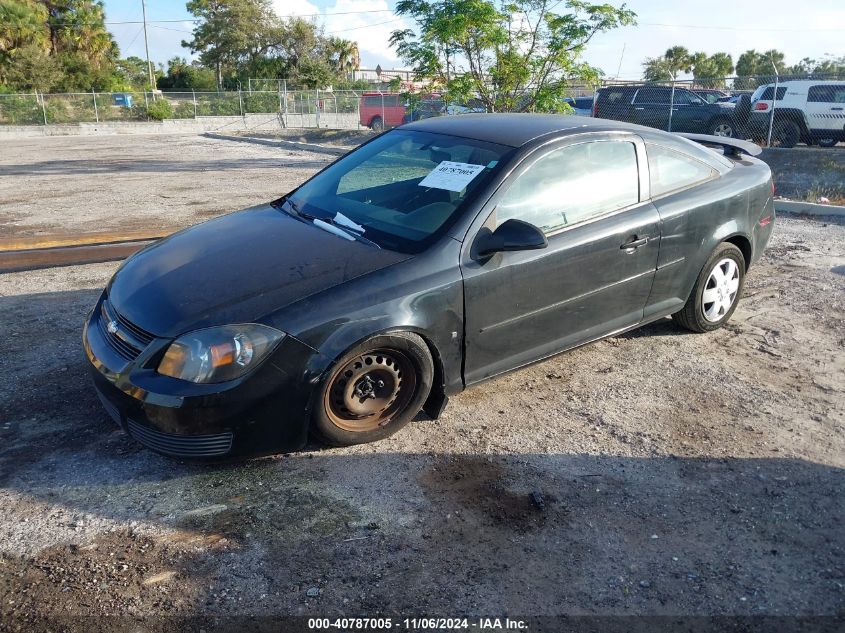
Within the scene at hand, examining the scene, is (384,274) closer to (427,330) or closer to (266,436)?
(427,330)

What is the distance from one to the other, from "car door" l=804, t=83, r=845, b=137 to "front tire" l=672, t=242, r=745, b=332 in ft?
44.3

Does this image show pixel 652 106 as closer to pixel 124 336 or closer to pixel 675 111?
pixel 675 111

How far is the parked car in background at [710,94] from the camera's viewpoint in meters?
18.0

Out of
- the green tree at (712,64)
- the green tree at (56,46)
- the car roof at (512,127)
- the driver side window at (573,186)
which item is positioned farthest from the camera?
the green tree at (712,64)

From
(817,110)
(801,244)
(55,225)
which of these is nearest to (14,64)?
(55,225)

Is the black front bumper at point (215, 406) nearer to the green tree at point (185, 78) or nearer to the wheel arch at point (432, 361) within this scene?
the wheel arch at point (432, 361)

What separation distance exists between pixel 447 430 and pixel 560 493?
2.51 feet

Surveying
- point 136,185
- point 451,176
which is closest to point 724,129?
point 136,185

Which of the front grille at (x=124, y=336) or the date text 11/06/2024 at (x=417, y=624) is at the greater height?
the front grille at (x=124, y=336)

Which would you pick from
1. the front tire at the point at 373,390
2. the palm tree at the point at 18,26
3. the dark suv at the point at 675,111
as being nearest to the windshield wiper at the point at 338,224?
the front tire at the point at 373,390

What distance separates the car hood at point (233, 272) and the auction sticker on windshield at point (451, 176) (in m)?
0.60

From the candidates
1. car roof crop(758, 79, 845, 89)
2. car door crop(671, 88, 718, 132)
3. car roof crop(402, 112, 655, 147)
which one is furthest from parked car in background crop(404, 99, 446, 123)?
car roof crop(402, 112, 655, 147)

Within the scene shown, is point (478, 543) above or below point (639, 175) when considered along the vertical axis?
below

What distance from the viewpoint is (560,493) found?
3215mm
